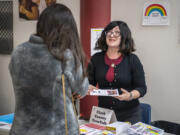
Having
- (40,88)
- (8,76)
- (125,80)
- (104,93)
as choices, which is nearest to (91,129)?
(104,93)

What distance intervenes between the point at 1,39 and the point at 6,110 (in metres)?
1.24

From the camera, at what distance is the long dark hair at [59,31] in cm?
113

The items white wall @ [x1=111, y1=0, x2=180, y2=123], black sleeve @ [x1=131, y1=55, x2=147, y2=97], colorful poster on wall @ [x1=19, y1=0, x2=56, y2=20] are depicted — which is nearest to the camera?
black sleeve @ [x1=131, y1=55, x2=147, y2=97]

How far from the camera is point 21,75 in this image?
1131 millimetres

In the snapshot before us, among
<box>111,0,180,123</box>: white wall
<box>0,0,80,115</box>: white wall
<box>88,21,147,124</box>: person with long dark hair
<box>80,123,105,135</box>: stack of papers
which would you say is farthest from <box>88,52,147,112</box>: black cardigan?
<box>0,0,80,115</box>: white wall

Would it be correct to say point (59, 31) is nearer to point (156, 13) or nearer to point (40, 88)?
point (40, 88)

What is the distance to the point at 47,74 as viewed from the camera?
3.65ft

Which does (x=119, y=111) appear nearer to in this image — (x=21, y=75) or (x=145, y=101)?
(x=145, y=101)

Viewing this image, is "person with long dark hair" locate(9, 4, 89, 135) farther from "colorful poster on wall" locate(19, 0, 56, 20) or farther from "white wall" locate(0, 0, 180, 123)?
"colorful poster on wall" locate(19, 0, 56, 20)

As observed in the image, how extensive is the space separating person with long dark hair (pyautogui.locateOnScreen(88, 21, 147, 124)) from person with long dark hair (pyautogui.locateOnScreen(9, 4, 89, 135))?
771 millimetres

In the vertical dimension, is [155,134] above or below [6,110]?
above

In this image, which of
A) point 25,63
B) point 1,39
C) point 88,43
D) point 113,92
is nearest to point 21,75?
point 25,63

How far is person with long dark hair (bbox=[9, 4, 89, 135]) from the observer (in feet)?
3.67

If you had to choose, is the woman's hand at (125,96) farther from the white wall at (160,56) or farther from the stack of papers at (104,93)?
the white wall at (160,56)
